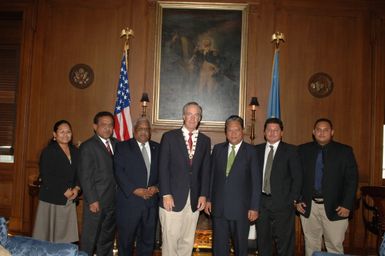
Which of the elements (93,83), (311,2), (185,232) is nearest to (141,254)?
(185,232)

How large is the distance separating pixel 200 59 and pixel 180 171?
2.91 m

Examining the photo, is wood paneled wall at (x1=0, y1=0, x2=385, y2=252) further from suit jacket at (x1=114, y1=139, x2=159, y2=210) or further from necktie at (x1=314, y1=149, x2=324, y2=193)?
suit jacket at (x1=114, y1=139, x2=159, y2=210)

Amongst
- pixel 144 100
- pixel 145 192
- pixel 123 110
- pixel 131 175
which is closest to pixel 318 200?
pixel 145 192

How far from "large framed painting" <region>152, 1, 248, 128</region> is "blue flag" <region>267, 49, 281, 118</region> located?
479mm

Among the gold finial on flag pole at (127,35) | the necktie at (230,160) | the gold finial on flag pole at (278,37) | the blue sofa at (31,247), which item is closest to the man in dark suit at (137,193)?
the necktie at (230,160)

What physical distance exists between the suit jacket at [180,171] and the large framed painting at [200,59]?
236cm

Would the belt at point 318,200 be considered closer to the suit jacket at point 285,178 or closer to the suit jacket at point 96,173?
the suit jacket at point 285,178

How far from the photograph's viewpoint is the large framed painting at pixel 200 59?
565 cm

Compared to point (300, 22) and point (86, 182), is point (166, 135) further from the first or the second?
point (300, 22)

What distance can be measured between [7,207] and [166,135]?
4.53 m

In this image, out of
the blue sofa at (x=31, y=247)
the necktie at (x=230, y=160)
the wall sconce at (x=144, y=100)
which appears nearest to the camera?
the blue sofa at (x=31, y=247)

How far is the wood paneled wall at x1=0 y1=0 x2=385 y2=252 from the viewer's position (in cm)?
561

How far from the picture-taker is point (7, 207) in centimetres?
631

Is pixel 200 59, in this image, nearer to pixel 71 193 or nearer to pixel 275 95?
pixel 275 95
